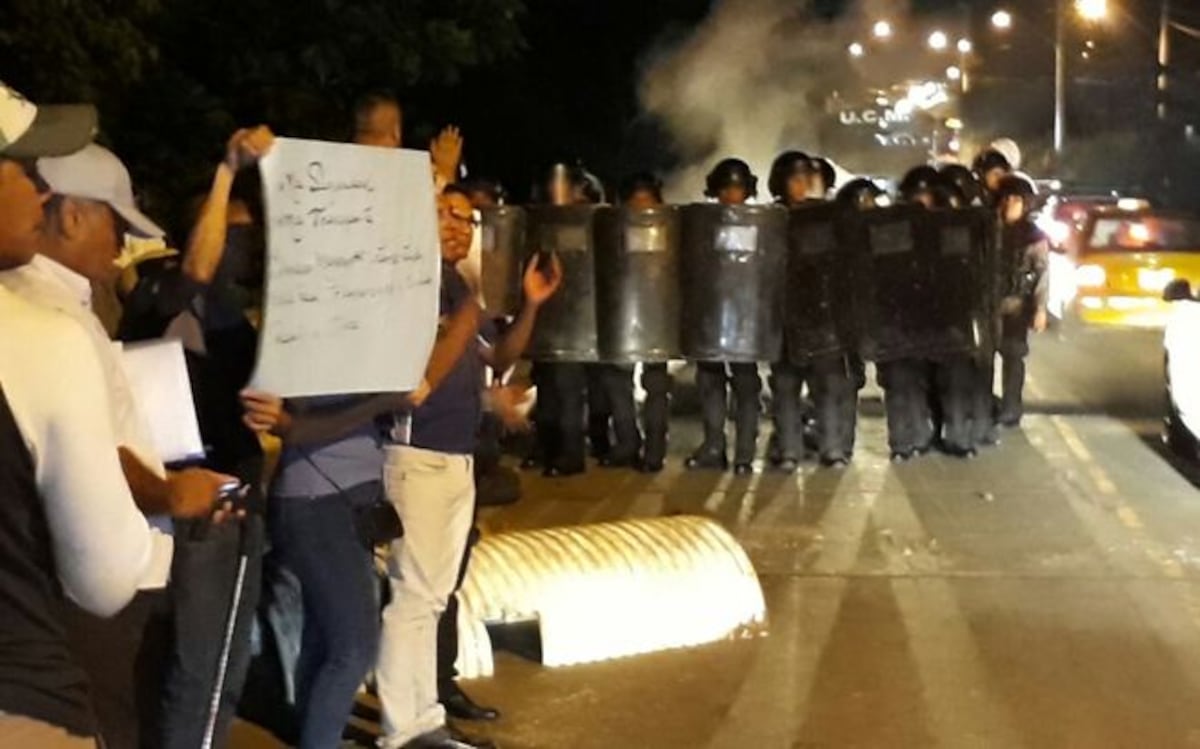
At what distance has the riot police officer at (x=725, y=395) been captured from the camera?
11.6 meters

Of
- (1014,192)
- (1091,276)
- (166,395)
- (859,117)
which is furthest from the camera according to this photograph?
(859,117)

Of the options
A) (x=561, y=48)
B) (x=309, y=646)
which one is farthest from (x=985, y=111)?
(x=309, y=646)

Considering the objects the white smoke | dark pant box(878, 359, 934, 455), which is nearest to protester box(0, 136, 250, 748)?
dark pant box(878, 359, 934, 455)

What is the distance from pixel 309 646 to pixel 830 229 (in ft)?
22.5

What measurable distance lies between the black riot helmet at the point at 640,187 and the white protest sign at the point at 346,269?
6.94m

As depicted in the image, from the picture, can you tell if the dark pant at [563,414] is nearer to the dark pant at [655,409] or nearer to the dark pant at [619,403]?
the dark pant at [619,403]

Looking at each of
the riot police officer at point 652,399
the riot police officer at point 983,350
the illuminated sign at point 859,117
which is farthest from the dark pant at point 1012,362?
the illuminated sign at point 859,117

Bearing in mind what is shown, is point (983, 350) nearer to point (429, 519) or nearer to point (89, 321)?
point (429, 519)

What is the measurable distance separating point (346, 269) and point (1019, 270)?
352 inches

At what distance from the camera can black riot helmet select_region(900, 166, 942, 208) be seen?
12.2m

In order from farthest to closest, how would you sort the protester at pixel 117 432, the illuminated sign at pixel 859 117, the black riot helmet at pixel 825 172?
1. the illuminated sign at pixel 859 117
2. the black riot helmet at pixel 825 172
3. the protester at pixel 117 432

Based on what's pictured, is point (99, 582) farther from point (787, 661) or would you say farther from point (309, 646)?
point (787, 661)

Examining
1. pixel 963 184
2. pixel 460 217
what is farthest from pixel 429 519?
pixel 963 184

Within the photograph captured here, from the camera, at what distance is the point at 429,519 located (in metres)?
5.64
